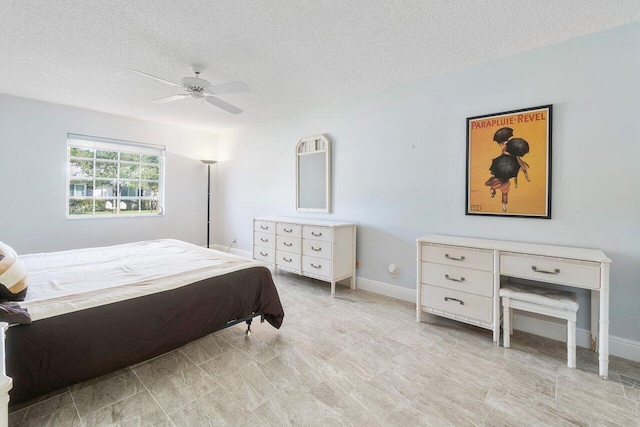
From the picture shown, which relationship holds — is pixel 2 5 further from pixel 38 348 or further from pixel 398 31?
pixel 398 31

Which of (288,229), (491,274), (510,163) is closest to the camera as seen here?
(491,274)

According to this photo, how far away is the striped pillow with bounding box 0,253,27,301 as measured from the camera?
A: 5.13 feet

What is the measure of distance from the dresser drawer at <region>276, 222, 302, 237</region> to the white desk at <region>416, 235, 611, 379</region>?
1.64 m

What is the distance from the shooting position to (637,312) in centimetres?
213

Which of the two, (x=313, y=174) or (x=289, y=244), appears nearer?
(x=289, y=244)

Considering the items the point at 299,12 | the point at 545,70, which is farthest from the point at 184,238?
the point at 545,70

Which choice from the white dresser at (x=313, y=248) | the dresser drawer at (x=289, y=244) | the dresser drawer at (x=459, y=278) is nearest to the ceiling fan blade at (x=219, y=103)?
the white dresser at (x=313, y=248)

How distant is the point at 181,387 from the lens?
177cm

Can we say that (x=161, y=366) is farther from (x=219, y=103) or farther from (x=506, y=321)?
(x=506, y=321)

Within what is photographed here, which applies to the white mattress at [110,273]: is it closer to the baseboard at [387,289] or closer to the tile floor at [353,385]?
the tile floor at [353,385]

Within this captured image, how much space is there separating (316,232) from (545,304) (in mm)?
2291

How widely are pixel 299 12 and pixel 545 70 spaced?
217 cm

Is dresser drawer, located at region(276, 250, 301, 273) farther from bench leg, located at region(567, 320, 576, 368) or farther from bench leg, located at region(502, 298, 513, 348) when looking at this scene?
bench leg, located at region(567, 320, 576, 368)

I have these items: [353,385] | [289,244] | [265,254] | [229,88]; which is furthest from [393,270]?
[229,88]
